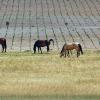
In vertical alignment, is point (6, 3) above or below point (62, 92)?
above

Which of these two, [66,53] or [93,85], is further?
[66,53]

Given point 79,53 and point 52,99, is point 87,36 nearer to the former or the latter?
point 79,53

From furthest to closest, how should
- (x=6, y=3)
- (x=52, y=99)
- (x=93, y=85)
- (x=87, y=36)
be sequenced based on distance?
(x=6, y=3)
(x=87, y=36)
(x=93, y=85)
(x=52, y=99)

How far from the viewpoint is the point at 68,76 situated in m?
29.3

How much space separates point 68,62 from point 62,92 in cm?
1260

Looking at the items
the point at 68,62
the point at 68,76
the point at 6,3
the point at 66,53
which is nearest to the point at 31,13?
the point at 6,3

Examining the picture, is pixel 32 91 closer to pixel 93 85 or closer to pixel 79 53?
pixel 93 85

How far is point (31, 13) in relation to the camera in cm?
9119

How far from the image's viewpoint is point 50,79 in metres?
28.1

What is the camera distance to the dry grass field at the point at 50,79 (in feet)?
75.8

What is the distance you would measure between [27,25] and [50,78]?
4943cm

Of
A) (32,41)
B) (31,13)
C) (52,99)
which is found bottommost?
(52,99)

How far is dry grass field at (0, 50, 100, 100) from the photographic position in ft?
75.8

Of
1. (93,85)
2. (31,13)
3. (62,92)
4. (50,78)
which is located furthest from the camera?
(31,13)
